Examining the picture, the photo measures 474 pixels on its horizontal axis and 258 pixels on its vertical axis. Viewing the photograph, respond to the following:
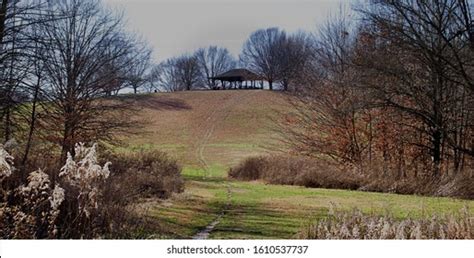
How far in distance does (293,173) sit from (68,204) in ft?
30.4

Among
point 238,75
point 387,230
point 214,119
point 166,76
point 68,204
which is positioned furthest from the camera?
point 214,119

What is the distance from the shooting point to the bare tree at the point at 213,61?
359 inches

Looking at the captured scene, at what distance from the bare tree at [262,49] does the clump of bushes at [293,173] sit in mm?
4485

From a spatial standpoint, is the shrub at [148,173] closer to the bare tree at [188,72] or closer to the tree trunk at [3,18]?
the bare tree at [188,72]

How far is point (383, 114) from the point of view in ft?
49.9

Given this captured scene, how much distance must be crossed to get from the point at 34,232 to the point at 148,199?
4364 mm

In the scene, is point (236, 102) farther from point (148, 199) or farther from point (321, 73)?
point (321, 73)

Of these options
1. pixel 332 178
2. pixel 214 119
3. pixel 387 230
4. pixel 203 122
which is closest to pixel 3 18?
pixel 203 122

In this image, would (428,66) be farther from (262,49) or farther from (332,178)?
(262,49)

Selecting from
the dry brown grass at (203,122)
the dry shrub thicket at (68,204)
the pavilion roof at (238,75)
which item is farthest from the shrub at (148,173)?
the dry shrub thicket at (68,204)

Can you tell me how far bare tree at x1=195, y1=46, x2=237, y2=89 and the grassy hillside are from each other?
2.46ft

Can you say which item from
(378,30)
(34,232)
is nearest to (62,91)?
(378,30)

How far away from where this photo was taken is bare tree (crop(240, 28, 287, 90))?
8518 millimetres

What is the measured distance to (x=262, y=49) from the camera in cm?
891
